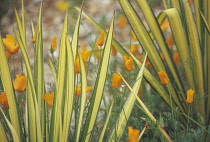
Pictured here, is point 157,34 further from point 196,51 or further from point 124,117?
point 124,117

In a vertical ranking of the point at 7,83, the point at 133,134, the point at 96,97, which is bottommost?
the point at 133,134

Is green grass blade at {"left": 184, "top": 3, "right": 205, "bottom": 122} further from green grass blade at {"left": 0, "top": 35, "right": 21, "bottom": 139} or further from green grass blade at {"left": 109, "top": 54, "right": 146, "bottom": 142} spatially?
green grass blade at {"left": 0, "top": 35, "right": 21, "bottom": 139}

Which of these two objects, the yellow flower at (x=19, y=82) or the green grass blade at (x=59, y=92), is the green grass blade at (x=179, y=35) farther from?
the yellow flower at (x=19, y=82)

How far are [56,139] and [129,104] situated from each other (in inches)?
10.3

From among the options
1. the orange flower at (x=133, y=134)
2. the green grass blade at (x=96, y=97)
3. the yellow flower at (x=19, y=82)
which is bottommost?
the orange flower at (x=133, y=134)

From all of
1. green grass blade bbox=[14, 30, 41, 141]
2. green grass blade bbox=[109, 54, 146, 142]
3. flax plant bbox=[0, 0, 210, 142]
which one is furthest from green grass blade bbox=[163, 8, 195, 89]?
green grass blade bbox=[14, 30, 41, 141]

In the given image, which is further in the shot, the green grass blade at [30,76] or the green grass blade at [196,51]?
the green grass blade at [196,51]

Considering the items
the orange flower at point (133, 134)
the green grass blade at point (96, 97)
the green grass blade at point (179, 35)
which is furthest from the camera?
the green grass blade at point (179, 35)

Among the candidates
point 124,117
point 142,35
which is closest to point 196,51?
point 142,35

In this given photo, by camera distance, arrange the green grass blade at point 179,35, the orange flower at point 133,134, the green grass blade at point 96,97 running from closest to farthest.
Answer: the orange flower at point 133,134 < the green grass blade at point 96,97 < the green grass blade at point 179,35

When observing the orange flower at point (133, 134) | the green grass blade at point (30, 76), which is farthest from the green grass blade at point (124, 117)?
the green grass blade at point (30, 76)

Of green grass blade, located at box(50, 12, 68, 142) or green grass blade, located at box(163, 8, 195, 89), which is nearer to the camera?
green grass blade, located at box(50, 12, 68, 142)

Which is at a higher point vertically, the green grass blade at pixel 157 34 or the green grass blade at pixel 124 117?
the green grass blade at pixel 157 34

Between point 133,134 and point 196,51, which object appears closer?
point 133,134
